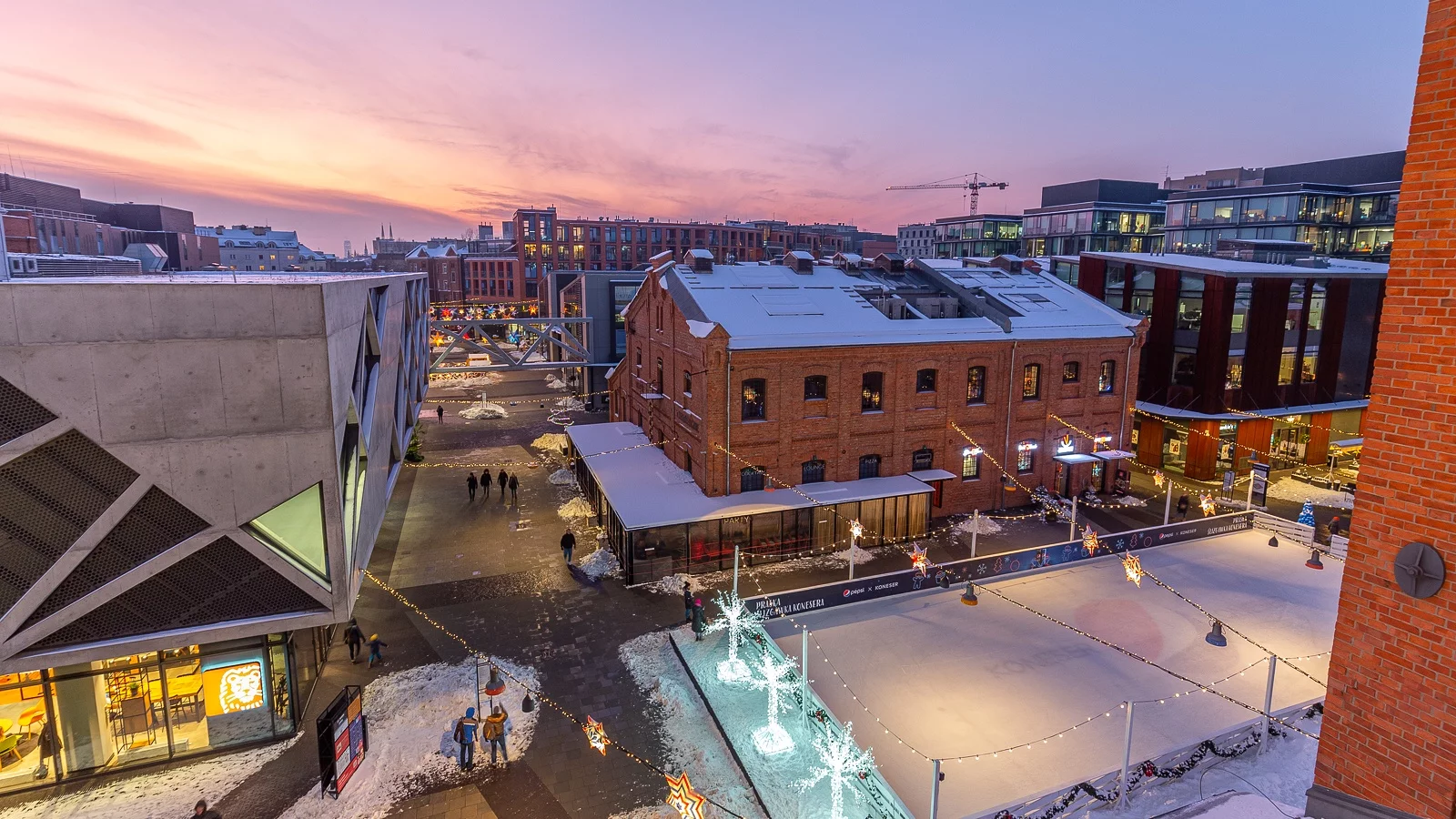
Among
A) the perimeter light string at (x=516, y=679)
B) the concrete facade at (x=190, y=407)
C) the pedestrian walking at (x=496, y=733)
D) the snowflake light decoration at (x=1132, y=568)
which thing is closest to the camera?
the concrete facade at (x=190, y=407)

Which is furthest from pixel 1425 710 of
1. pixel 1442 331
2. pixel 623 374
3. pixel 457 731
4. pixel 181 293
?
pixel 623 374

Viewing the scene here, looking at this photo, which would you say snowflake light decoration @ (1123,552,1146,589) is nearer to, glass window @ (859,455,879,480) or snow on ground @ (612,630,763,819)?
glass window @ (859,455,879,480)

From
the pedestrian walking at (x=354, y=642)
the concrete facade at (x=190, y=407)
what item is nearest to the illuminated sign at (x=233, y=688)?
the concrete facade at (x=190, y=407)

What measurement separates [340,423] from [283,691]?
7668mm

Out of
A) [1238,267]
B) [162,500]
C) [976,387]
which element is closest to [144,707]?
[162,500]

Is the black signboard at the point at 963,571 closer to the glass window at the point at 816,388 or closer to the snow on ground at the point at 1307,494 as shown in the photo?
the glass window at the point at 816,388

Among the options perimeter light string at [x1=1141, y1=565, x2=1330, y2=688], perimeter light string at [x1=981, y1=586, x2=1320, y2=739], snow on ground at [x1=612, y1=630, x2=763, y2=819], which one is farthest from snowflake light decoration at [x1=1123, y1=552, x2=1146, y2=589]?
snow on ground at [x1=612, y1=630, x2=763, y2=819]

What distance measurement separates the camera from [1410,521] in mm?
5684

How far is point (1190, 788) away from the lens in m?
14.0

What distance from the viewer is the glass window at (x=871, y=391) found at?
29.2m

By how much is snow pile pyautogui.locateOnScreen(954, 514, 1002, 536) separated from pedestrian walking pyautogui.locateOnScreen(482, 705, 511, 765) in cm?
2036

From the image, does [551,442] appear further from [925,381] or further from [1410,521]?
[1410,521]

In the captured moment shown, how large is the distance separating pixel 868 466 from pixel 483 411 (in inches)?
1429

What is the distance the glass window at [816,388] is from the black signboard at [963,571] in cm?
880
